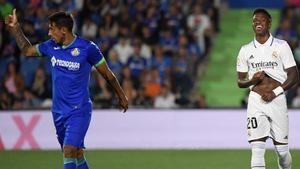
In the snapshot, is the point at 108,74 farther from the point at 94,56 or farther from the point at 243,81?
the point at 243,81

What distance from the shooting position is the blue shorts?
875 cm

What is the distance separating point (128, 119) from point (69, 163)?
7491 mm

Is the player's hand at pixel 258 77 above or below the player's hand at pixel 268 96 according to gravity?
above

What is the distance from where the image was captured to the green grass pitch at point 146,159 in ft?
41.7

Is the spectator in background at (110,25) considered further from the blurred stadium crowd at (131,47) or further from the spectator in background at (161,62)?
the spectator in background at (161,62)

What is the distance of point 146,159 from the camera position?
45.8 ft

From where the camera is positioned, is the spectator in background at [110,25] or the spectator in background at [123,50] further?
the spectator in background at [110,25]

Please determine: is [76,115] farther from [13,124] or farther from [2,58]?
[2,58]

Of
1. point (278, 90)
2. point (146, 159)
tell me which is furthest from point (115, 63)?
point (278, 90)

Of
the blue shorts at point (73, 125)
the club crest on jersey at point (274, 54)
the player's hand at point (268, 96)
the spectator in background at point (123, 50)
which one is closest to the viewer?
the blue shorts at point (73, 125)

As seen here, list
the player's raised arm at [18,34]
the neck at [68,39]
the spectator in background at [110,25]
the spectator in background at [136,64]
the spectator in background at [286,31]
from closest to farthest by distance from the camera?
the neck at [68,39], the player's raised arm at [18,34], the spectator in background at [136,64], the spectator in background at [286,31], the spectator in background at [110,25]

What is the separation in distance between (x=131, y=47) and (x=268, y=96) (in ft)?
30.6

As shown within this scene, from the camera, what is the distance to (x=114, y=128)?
16141mm

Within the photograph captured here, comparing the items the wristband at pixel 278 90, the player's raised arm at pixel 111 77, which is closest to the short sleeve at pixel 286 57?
the wristband at pixel 278 90
